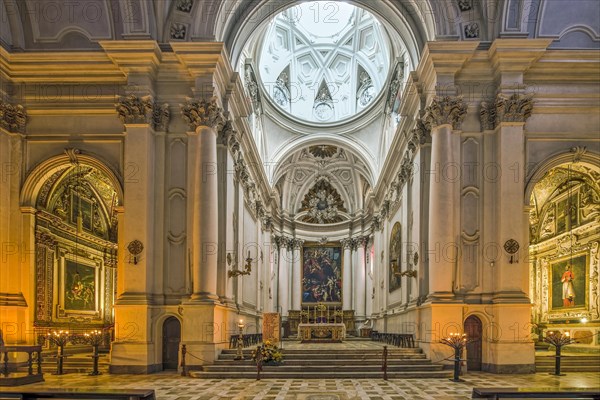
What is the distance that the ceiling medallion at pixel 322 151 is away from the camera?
4275 cm

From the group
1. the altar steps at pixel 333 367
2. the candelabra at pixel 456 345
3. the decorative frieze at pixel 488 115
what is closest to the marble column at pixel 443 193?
the decorative frieze at pixel 488 115

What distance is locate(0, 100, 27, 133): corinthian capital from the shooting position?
18.6 metres

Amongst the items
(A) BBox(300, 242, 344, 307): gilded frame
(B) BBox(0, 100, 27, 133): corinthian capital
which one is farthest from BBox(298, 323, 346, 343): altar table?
(B) BBox(0, 100, 27, 133): corinthian capital

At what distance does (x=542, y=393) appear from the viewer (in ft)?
29.4

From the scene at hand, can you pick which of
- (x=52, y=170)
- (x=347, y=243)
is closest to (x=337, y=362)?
(x=52, y=170)

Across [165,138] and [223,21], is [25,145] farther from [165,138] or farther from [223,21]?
[223,21]

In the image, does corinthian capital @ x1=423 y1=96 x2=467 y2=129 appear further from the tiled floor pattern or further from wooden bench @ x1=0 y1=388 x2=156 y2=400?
wooden bench @ x1=0 y1=388 x2=156 y2=400

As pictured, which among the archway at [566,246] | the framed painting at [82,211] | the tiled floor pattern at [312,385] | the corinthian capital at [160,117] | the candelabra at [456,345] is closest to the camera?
the tiled floor pattern at [312,385]

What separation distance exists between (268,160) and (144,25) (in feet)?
62.9

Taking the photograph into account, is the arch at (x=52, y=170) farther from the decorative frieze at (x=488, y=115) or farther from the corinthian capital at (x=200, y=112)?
the decorative frieze at (x=488, y=115)

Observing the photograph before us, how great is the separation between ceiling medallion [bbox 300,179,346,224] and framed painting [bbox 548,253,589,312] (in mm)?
22051

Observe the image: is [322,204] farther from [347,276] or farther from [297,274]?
[347,276]

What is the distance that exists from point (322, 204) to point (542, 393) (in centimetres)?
3648

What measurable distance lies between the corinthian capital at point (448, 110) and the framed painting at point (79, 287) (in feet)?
45.3
